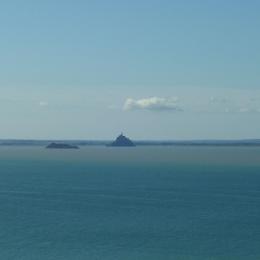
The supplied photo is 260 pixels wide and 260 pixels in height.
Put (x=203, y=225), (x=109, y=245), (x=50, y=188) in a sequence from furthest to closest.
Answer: (x=50, y=188) → (x=203, y=225) → (x=109, y=245)

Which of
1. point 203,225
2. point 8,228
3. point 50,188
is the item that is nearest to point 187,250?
point 203,225

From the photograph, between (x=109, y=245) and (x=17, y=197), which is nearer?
(x=109, y=245)

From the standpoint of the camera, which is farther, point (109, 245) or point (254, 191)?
point (254, 191)

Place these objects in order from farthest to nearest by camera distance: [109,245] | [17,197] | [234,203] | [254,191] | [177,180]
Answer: [177,180] → [254,191] → [17,197] → [234,203] → [109,245]

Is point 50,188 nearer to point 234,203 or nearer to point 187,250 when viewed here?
point 234,203

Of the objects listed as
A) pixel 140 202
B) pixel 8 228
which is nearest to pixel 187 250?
pixel 8 228

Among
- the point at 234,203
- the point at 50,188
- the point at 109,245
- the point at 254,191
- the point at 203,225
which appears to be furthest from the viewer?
the point at 50,188

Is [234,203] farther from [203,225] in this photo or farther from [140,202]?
[203,225]

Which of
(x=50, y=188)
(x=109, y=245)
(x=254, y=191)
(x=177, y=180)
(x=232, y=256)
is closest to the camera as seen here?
(x=232, y=256)
